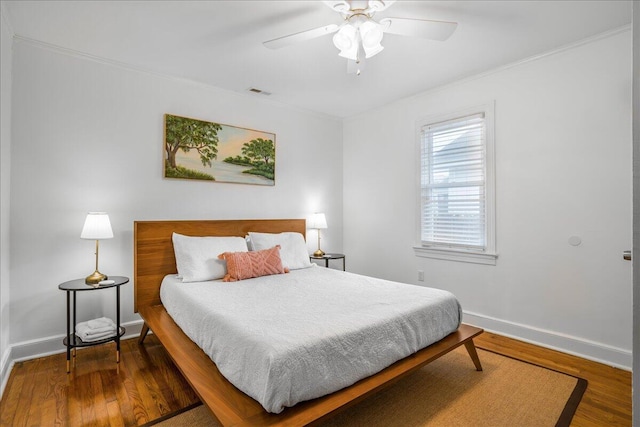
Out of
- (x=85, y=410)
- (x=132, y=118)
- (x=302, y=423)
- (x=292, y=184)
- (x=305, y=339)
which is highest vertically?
(x=132, y=118)

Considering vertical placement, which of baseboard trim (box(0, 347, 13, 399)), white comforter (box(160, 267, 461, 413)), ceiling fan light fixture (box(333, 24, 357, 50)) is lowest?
baseboard trim (box(0, 347, 13, 399))

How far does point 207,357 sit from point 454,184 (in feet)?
9.57

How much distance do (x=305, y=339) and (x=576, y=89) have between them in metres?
2.99

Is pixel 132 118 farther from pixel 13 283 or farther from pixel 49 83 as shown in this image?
pixel 13 283

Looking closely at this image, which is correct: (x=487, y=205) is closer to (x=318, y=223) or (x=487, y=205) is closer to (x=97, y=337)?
(x=318, y=223)

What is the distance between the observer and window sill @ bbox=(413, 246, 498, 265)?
335cm

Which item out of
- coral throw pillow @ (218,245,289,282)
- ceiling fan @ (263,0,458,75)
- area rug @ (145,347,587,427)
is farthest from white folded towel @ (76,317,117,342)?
ceiling fan @ (263,0,458,75)

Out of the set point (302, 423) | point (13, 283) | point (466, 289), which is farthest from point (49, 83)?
A: point (466, 289)

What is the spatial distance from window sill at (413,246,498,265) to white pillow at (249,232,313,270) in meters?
1.32

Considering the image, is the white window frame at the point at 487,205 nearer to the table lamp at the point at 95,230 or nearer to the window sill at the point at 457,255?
the window sill at the point at 457,255

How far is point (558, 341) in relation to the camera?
2879 mm

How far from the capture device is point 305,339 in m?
1.68

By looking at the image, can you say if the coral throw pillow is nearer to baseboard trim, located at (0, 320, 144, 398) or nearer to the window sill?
baseboard trim, located at (0, 320, 144, 398)

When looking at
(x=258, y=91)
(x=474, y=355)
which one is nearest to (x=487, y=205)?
(x=474, y=355)
